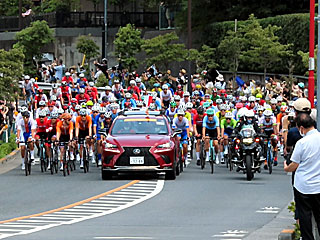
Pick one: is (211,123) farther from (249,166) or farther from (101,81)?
(101,81)

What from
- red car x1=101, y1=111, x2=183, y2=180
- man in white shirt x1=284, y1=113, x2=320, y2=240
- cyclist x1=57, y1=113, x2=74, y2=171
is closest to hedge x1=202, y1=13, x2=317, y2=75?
cyclist x1=57, y1=113, x2=74, y2=171

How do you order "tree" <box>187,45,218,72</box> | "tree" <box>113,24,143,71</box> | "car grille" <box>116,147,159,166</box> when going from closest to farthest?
1. "car grille" <box>116,147,159,166</box>
2. "tree" <box>187,45,218,72</box>
3. "tree" <box>113,24,143,71</box>

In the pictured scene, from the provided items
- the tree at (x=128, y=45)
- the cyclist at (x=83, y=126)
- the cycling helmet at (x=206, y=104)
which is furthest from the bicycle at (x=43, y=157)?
the tree at (x=128, y=45)

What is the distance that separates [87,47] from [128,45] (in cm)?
728

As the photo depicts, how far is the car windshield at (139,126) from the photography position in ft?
88.6

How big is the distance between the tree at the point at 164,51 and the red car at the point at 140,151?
2951 centimetres

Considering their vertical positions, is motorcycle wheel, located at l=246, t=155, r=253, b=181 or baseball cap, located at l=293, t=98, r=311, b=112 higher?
baseball cap, located at l=293, t=98, r=311, b=112

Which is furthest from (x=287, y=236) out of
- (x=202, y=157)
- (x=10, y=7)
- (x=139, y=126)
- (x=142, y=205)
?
(x=10, y=7)

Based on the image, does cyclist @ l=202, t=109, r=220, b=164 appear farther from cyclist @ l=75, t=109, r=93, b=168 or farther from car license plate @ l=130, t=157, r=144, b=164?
car license plate @ l=130, t=157, r=144, b=164

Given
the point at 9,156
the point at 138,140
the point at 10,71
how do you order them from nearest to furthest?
the point at 138,140 < the point at 9,156 < the point at 10,71

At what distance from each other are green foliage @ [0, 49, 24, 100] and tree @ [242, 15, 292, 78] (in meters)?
20.4

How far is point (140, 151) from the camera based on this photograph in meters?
25.8

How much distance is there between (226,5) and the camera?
227ft

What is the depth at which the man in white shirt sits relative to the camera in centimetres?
1260
